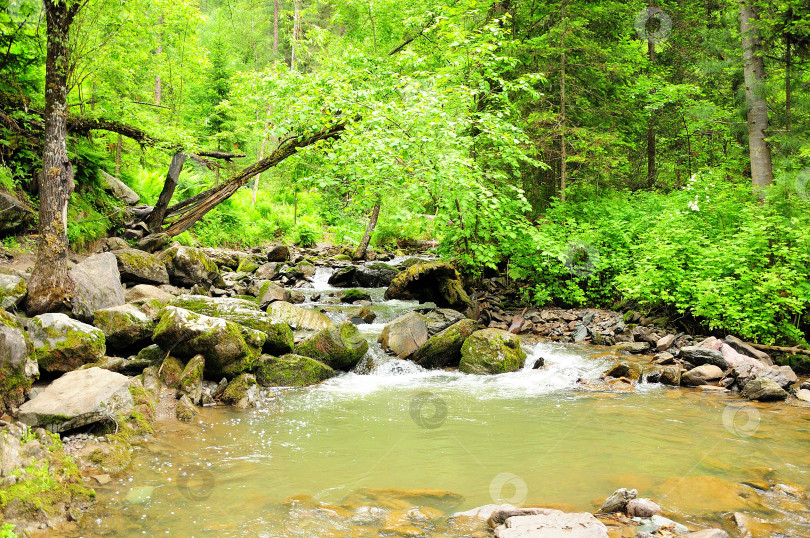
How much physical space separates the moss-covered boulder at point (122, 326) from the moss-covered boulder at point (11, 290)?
986 millimetres

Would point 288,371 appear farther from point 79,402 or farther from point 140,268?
point 140,268

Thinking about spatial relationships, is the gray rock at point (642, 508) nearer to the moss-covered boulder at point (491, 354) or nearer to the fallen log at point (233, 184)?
the moss-covered boulder at point (491, 354)

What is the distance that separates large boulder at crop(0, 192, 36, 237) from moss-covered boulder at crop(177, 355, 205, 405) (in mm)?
6081

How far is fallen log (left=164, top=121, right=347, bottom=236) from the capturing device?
1338 centimetres

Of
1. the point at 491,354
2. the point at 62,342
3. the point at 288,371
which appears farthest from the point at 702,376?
the point at 62,342

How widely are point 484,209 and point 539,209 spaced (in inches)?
195

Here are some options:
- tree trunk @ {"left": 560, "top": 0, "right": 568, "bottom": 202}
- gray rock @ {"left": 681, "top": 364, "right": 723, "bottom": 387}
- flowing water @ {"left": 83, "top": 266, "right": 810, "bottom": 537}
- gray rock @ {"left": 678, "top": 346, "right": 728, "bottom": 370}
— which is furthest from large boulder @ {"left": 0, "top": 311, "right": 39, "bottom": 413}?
tree trunk @ {"left": 560, "top": 0, "right": 568, "bottom": 202}

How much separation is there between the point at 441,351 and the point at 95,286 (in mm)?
6294

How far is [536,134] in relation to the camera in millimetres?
14523

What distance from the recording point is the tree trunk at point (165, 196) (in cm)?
1355

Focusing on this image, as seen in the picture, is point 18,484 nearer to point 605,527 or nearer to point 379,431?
point 379,431

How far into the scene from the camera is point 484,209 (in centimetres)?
1181

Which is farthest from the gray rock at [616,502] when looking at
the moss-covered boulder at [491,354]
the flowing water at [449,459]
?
the moss-covered boulder at [491,354]

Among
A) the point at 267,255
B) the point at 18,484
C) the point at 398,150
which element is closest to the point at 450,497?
the point at 18,484
